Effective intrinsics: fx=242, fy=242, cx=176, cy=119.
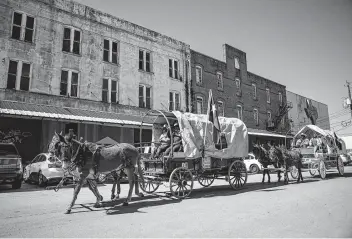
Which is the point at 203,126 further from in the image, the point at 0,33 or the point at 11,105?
the point at 0,33

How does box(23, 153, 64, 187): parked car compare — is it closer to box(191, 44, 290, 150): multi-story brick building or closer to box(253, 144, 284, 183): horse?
box(253, 144, 284, 183): horse

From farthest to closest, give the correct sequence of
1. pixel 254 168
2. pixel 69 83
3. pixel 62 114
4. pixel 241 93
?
1. pixel 241 93
2. pixel 254 168
3. pixel 69 83
4. pixel 62 114

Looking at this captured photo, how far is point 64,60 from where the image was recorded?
17.7 metres

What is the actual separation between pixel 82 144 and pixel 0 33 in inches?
538

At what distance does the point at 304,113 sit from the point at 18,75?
133ft

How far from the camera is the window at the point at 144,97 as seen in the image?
21.6 m

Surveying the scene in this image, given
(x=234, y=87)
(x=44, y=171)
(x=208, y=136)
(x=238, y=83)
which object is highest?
(x=238, y=83)

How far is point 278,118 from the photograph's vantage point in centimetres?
3509

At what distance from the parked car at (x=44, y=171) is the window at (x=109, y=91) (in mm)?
7601

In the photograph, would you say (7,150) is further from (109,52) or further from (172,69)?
(172,69)

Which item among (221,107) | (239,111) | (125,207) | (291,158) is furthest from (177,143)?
(239,111)

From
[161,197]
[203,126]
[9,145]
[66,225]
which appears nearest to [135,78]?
[9,145]

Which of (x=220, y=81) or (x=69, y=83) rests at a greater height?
(x=220, y=81)

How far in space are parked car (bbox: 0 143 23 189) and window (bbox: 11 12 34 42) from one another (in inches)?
344
